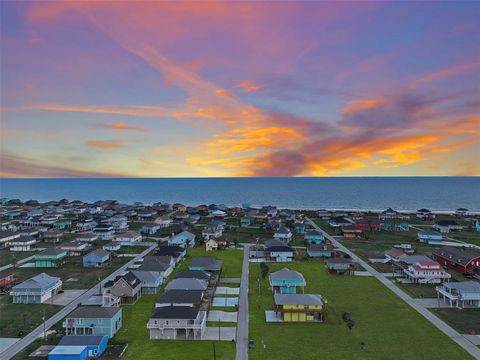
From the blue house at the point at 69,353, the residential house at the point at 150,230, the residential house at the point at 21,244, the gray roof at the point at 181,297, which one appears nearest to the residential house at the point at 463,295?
the gray roof at the point at 181,297

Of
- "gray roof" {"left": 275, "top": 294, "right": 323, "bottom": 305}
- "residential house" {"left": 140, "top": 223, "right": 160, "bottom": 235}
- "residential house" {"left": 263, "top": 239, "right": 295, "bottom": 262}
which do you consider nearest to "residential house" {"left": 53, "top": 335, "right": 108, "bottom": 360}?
"gray roof" {"left": 275, "top": 294, "right": 323, "bottom": 305}

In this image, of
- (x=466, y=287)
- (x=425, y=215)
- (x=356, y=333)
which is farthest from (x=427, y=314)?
(x=425, y=215)

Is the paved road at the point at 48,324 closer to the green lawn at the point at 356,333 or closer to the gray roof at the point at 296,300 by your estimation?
the green lawn at the point at 356,333

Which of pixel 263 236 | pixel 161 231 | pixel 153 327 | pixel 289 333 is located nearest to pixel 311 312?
pixel 289 333

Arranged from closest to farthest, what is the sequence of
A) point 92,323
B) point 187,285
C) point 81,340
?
point 81,340, point 92,323, point 187,285

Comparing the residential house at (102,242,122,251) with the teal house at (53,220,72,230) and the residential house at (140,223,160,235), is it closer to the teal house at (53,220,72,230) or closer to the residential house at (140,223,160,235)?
the residential house at (140,223,160,235)

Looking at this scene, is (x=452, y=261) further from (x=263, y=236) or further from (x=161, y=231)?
(x=161, y=231)

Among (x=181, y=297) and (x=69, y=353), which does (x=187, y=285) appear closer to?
(x=181, y=297)
